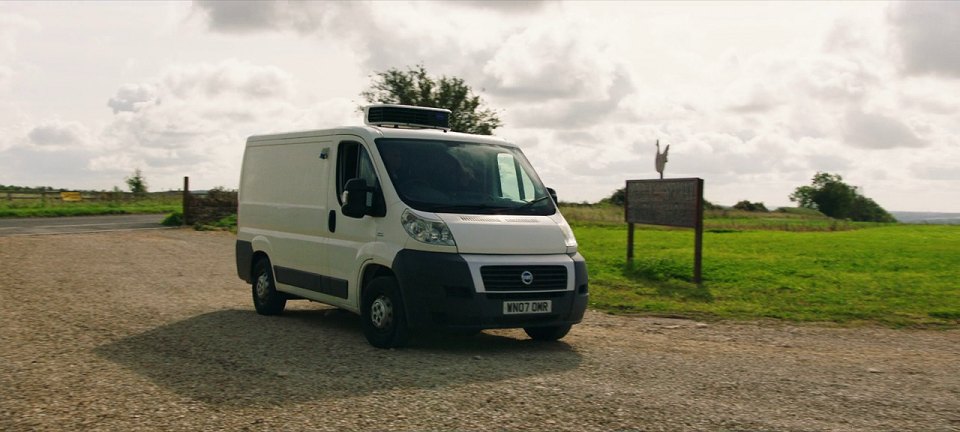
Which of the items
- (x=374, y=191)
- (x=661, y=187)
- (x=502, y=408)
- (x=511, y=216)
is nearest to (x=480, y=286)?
(x=511, y=216)

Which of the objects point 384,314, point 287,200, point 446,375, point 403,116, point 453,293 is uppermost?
point 403,116

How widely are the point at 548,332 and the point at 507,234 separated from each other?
1.42 metres

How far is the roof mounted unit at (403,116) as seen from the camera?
10.1 meters

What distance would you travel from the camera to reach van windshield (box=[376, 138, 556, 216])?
872 cm

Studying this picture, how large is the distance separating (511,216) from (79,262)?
12.8 meters

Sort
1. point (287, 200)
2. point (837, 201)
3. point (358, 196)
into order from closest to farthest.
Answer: point (358, 196) → point (287, 200) → point (837, 201)

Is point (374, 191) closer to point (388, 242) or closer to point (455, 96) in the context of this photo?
point (388, 242)

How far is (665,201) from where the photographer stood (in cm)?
1716

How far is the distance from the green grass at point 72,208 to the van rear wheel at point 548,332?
39.6m

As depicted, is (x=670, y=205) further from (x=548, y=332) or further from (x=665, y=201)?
(x=548, y=332)

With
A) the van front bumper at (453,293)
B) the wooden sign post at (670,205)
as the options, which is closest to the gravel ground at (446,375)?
the van front bumper at (453,293)

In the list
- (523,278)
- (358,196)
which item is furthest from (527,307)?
(358,196)

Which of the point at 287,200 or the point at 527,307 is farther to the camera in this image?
the point at 287,200

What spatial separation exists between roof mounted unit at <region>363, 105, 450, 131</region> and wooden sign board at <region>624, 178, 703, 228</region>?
6865 mm
